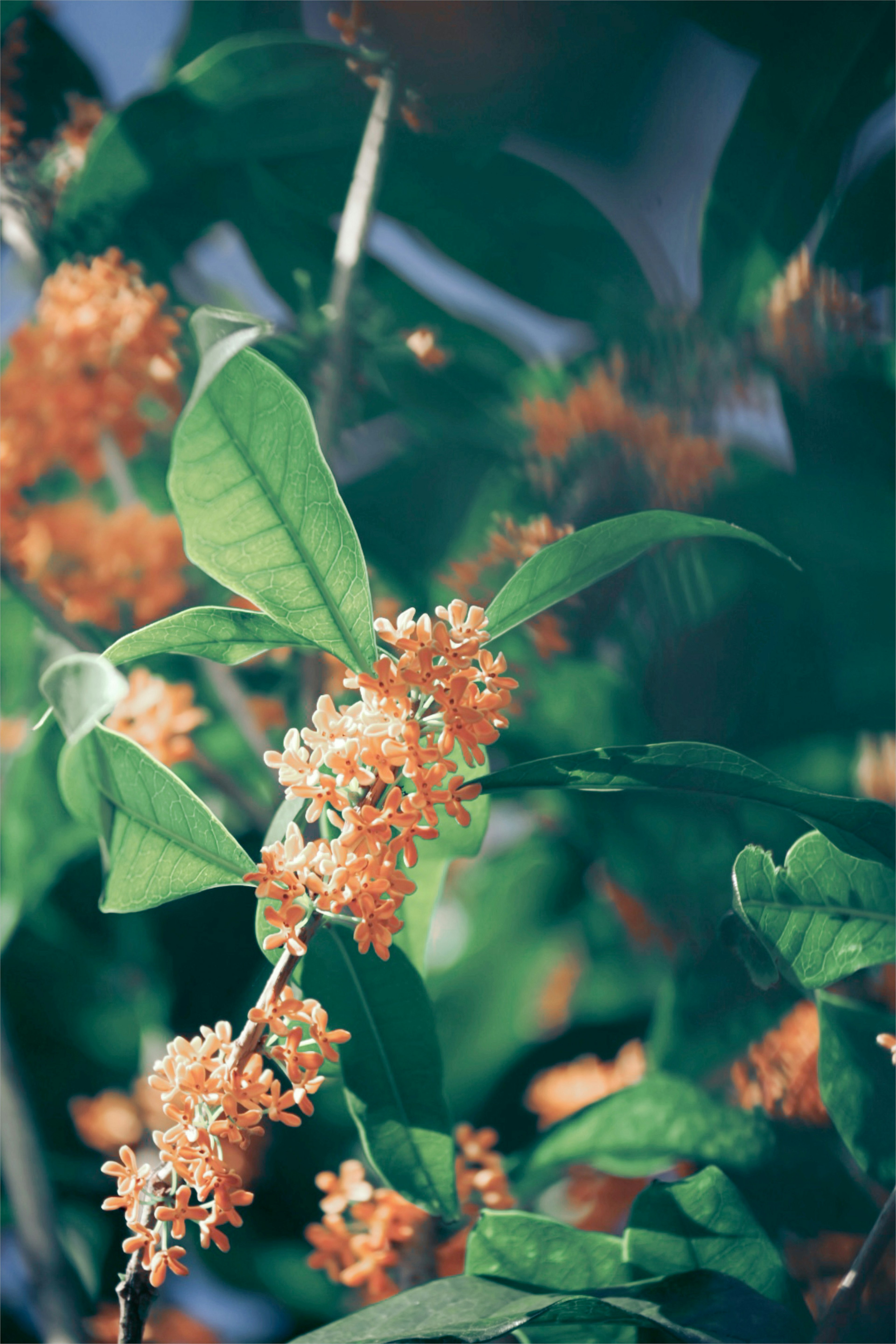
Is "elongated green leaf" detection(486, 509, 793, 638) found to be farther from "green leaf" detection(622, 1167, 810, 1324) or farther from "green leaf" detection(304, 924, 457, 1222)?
"green leaf" detection(622, 1167, 810, 1324)

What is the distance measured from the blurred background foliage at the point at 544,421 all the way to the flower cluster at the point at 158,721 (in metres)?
0.05

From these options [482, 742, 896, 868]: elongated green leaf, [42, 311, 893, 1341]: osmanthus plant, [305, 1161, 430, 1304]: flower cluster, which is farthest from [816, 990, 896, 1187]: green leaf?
[305, 1161, 430, 1304]: flower cluster

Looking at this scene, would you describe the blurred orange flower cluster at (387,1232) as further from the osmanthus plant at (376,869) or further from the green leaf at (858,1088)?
the green leaf at (858,1088)

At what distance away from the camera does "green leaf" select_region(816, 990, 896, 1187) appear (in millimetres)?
461

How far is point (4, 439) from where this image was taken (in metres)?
0.60

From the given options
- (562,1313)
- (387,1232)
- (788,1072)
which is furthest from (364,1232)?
(788,1072)

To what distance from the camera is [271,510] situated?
377 millimetres

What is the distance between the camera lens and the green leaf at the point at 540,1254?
436mm

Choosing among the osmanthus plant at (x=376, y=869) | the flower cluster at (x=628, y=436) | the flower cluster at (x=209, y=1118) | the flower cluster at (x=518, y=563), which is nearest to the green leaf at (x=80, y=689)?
the osmanthus plant at (x=376, y=869)

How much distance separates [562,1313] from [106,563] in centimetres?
51

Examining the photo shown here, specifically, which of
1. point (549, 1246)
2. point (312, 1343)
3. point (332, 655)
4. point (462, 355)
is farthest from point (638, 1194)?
point (462, 355)

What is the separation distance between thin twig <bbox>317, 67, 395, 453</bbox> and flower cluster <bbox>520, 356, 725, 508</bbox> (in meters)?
0.12

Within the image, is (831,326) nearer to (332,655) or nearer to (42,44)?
(332,655)

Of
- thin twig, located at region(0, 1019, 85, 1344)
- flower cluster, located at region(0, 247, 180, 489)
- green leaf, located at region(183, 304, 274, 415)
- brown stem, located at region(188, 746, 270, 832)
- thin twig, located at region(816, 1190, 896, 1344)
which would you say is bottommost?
thin twig, located at region(0, 1019, 85, 1344)
